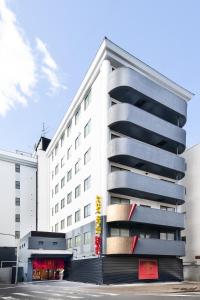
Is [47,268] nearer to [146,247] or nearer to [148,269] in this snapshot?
[148,269]

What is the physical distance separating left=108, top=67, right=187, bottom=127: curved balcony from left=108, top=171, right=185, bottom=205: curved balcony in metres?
11.3

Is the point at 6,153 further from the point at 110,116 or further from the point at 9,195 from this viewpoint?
the point at 110,116

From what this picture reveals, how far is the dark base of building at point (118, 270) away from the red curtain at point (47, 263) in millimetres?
8467

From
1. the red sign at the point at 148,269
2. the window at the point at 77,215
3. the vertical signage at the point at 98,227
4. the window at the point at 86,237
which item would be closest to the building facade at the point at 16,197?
the window at the point at 77,215

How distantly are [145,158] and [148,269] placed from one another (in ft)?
48.4

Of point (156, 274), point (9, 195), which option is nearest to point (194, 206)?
point (156, 274)

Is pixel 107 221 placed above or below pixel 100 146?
below

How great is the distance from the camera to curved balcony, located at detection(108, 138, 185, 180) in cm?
5275

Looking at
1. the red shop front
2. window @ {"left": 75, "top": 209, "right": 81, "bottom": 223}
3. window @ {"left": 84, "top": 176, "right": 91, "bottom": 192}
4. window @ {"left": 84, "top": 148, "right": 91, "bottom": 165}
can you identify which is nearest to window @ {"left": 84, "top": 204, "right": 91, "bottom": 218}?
window @ {"left": 84, "top": 176, "right": 91, "bottom": 192}

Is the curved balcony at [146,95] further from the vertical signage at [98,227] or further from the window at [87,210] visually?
the window at [87,210]

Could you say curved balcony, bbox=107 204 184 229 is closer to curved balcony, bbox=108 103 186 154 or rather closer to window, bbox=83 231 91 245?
window, bbox=83 231 91 245

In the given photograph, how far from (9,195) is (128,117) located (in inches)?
1779

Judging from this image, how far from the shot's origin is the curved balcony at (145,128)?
53875mm

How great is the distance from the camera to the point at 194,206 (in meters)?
64.0
